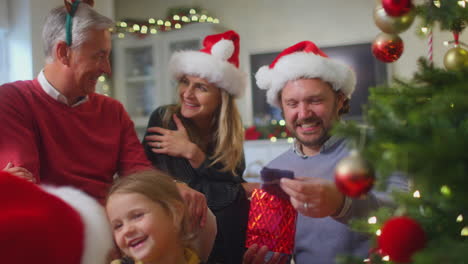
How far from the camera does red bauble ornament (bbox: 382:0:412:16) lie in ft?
2.71

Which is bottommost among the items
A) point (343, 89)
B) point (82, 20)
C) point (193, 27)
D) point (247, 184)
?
point (247, 184)

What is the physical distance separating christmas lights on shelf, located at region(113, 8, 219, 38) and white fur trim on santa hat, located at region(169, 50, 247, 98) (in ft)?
10.7

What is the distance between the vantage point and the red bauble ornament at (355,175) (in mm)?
657

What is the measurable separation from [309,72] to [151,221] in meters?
0.77

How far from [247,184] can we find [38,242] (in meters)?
1.30

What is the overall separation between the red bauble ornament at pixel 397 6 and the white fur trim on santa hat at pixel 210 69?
4.01 ft

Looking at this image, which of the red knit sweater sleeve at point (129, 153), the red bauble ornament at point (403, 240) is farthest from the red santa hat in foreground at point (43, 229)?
the red knit sweater sleeve at point (129, 153)

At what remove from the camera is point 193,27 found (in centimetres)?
519

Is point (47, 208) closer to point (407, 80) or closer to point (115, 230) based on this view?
point (115, 230)

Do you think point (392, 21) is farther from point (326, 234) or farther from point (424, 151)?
point (326, 234)

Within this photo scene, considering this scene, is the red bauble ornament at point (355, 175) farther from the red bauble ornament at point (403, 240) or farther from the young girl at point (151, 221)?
the young girl at point (151, 221)

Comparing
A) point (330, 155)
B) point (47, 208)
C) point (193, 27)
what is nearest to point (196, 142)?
point (330, 155)

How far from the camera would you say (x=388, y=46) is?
3.60 feet

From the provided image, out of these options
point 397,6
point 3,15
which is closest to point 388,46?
point 397,6
